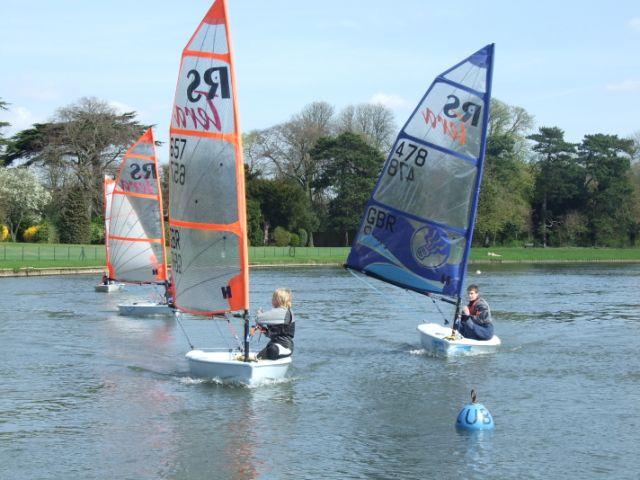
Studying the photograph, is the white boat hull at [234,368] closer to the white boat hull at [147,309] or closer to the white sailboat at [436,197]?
the white sailboat at [436,197]

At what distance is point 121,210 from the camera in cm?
3781

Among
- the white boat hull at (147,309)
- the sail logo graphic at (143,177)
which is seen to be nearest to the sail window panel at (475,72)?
the white boat hull at (147,309)

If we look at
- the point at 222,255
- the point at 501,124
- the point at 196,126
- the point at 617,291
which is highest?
the point at 501,124

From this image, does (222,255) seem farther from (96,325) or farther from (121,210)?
(121,210)

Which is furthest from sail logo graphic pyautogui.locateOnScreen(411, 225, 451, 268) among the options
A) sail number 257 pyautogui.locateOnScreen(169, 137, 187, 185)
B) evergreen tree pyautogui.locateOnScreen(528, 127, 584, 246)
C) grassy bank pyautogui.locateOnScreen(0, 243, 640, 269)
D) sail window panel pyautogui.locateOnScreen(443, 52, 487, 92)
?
evergreen tree pyautogui.locateOnScreen(528, 127, 584, 246)

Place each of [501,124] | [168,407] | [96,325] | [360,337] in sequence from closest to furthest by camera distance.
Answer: [168,407], [360,337], [96,325], [501,124]

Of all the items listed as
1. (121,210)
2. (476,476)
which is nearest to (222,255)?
(476,476)

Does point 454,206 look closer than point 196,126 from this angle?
No

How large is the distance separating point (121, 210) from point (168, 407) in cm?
2152

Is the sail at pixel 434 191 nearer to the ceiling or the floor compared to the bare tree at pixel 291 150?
nearer to the floor

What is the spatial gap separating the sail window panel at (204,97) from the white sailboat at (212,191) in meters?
0.02

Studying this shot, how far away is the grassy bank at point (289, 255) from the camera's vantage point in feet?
227

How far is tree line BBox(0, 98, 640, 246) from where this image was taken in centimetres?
9269

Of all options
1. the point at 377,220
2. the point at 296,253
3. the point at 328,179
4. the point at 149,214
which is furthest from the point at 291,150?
the point at 377,220
